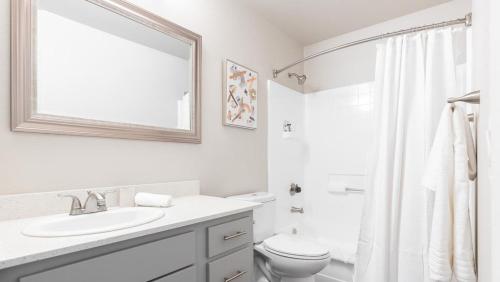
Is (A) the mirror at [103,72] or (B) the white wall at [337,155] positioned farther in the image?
(B) the white wall at [337,155]

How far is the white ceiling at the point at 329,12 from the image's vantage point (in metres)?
2.12

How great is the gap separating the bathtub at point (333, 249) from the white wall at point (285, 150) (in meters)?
0.15

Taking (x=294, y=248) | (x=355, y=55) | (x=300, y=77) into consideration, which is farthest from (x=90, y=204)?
(x=355, y=55)

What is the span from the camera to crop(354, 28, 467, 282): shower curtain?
1.46m

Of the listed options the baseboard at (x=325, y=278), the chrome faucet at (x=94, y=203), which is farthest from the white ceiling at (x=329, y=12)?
the baseboard at (x=325, y=278)

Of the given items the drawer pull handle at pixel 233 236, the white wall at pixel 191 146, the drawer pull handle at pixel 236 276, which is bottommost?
the drawer pull handle at pixel 236 276

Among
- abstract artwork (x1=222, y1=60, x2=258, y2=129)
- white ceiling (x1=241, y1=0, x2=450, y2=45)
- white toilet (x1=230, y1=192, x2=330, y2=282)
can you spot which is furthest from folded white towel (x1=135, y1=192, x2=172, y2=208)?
white ceiling (x1=241, y1=0, x2=450, y2=45)

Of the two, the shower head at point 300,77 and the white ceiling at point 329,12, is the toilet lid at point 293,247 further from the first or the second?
the white ceiling at point 329,12

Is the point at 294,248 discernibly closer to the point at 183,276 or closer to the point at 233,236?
the point at 233,236

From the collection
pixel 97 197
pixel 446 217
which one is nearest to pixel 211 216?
pixel 97 197

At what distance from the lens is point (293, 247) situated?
1.76 meters

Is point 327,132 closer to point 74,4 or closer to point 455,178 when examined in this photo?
point 455,178

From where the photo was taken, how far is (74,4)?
3.97 feet

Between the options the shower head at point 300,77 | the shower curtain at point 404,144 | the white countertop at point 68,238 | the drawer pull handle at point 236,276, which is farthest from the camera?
the shower head at point 300,77
